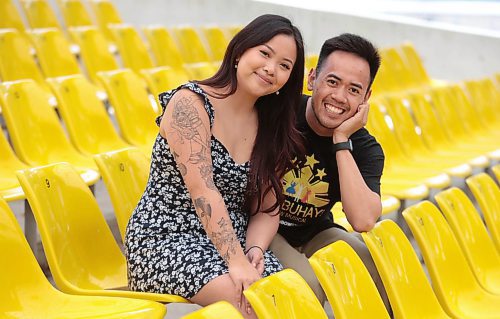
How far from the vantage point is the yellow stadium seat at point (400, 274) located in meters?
2.53

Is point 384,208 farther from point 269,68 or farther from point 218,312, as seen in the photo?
point 218,312

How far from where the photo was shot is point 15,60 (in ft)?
16.6

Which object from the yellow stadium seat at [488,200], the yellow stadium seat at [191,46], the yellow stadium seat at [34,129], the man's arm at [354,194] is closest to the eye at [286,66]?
the man's arm at [354,194]

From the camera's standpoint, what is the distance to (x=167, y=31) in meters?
6.43

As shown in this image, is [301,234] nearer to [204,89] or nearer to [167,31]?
[204,89]

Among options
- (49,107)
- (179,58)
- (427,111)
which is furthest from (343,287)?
(179,58)

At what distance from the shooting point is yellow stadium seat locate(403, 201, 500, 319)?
289cm

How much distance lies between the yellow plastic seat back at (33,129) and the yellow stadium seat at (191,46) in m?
2.69

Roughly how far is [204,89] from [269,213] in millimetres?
418

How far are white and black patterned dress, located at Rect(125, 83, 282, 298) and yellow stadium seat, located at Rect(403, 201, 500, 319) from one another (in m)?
0.58

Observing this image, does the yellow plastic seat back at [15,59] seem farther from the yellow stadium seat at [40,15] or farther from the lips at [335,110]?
the lips at [335,110]

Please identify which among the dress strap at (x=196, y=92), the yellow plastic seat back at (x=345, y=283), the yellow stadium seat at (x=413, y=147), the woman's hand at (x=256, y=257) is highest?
the dress strap at (x=196, y=92)

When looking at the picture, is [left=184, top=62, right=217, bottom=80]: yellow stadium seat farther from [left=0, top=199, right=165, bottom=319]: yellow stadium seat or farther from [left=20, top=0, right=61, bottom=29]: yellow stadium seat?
[left=0, top=199, right=165, bottom=319]: yellow stadium seat

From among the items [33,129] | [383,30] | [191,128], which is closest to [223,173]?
[191,128]
